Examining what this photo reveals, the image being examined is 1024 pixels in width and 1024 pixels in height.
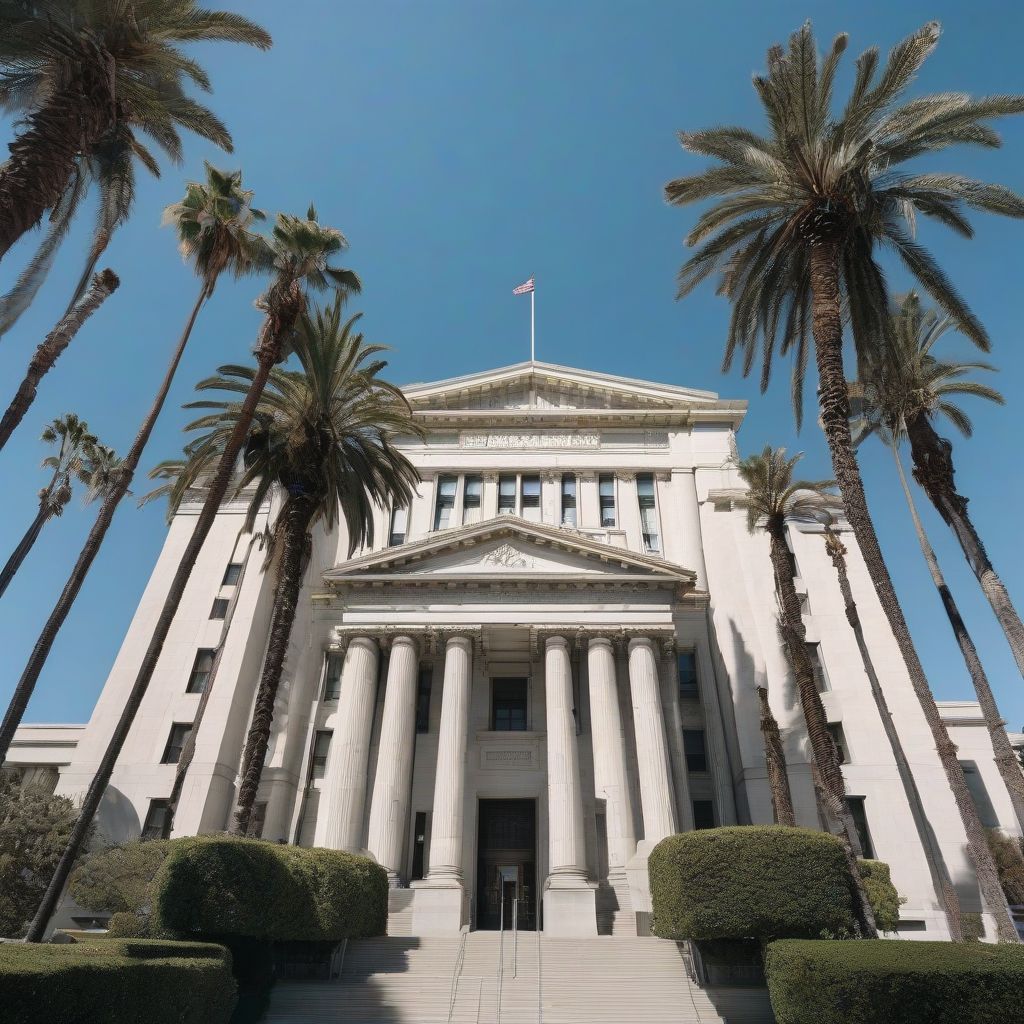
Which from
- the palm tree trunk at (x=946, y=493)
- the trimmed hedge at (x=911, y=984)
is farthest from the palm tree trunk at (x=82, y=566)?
the palm tree trunk at (x=946, y=493)

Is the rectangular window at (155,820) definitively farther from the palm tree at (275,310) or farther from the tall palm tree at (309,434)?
the tall palm tree at (309,434)

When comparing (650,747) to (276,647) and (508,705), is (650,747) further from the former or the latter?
(276,647)

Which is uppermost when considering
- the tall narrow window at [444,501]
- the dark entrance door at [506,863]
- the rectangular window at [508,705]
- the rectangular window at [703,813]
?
the tall narrow window at [444,501]

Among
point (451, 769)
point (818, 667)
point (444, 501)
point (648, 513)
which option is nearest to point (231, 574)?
point (444, 501)

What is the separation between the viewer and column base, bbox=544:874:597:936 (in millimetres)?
23734

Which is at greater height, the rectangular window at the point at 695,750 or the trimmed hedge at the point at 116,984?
the rectangular window at the point at 695,750

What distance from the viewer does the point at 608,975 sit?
63.5 ft

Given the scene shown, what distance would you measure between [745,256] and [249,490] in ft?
94.0

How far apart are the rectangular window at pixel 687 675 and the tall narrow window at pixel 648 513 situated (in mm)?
5843

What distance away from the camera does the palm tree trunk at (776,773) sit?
25781 millimetres

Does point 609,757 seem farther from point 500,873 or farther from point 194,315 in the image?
point 194,315

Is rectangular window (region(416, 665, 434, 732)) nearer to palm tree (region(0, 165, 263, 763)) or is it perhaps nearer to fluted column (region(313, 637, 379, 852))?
fluted column (region(313, 637, 379, 852))

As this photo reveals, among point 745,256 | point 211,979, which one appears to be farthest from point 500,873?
point 745,256

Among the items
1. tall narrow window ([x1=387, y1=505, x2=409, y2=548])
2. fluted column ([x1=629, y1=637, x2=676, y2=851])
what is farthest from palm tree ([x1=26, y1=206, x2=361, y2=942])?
fluted column ([x1=629, y1=637, x2=676, y2=851])
